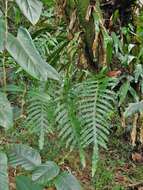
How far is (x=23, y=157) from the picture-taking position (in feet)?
3.24

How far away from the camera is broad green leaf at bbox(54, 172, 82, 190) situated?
95cm

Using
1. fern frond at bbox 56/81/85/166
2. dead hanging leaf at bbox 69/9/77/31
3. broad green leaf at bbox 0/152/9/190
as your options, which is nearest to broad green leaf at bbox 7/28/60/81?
broad green leaf at bbox 0/152/9/190

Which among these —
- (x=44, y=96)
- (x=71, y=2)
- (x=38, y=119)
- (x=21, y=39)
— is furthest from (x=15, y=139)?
(x=21, y=39)

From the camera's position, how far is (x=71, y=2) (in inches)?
95.3

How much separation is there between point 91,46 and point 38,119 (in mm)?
1089

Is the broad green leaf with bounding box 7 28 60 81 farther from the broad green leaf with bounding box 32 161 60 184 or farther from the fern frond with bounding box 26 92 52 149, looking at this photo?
the fern frond with bounding box 26 92 52 149

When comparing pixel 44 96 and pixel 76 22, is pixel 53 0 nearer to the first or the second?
pixel 76 22

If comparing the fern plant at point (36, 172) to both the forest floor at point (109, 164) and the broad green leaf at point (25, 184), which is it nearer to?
the broad green leaf at point (25, 184)

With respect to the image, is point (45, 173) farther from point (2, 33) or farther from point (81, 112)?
point (81, 112)

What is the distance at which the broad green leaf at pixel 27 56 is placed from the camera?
2.88 feet

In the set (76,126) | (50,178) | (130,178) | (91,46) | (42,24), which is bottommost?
(130,178)

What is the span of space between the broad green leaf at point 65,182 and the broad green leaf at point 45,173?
1 cm

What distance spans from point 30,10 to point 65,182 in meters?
0.36

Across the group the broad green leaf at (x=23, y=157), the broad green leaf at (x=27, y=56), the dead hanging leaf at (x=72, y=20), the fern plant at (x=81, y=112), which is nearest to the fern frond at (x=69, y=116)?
the fern plant at (x=81, y=112)
